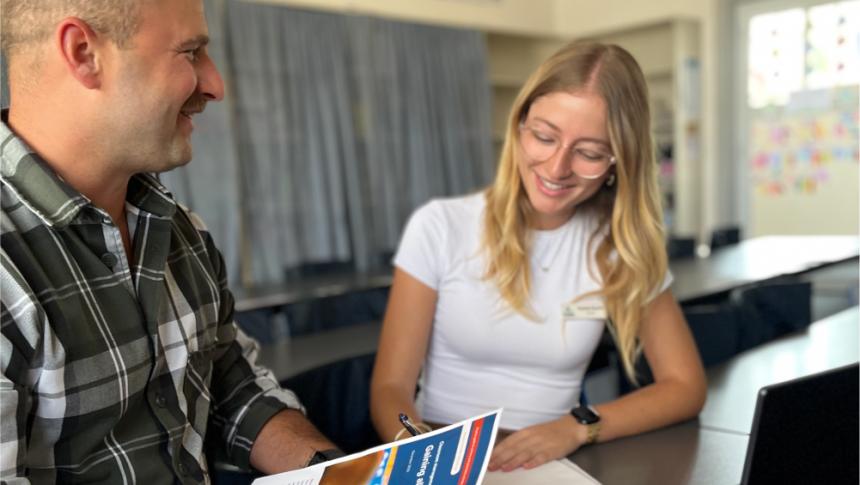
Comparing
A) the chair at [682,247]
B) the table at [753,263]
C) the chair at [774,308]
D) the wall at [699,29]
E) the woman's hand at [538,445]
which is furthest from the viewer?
the wall at [699,29]

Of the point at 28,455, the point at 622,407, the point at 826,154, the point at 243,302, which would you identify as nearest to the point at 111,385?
the point at 28,455

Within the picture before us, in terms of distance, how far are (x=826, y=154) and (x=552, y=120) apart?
5614mm

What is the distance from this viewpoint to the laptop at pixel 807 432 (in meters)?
1.01

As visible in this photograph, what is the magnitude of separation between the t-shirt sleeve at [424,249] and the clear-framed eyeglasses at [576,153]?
0.26 meters

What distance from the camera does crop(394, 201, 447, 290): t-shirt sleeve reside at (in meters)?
1.61

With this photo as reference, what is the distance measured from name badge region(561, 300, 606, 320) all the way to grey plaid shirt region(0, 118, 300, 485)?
2.45ft

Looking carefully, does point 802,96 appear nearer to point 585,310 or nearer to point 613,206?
point 613,206

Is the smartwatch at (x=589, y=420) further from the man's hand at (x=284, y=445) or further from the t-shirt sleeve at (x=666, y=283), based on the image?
the man's hand at (x=284, y=445)

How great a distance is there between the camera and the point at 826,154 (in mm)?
6254

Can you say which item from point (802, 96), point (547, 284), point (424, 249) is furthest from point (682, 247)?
point (424, 249)

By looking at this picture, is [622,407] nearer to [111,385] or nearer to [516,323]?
[516,323]

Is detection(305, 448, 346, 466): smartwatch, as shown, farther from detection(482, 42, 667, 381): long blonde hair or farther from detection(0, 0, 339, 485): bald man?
detection(482, 42, 667, 381): long blonde hair

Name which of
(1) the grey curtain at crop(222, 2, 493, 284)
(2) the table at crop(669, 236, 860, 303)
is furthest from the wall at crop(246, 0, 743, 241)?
(2) the table at crop(669, 236, 860, 303)

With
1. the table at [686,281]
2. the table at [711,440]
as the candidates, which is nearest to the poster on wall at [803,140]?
the table at [686,281]
